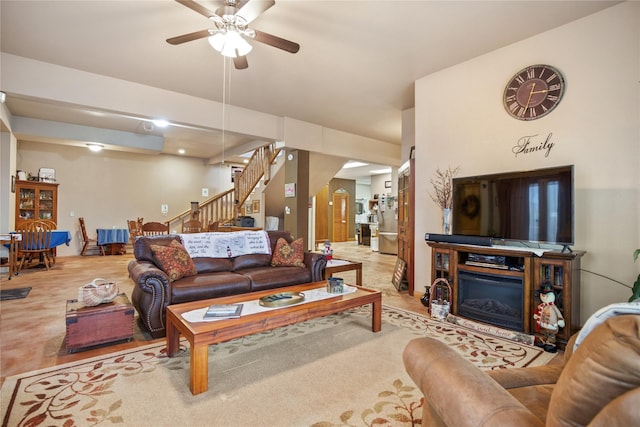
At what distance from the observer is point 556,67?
2996 millimetres

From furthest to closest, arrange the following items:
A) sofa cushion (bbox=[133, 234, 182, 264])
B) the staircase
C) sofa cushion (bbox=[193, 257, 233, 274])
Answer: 1. the staircase
2. sofa cushion (bbox=[193, 257, 233, 274])
3. sofa cushion (bbox=[133, 234, 182, 264])

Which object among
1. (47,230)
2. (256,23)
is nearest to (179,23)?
(256,23)

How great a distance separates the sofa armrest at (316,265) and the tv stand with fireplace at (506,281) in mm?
1297

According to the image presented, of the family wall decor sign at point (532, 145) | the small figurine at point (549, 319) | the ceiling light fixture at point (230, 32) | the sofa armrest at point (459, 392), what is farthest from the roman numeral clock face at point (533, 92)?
the sofa armrest at point (459, 392)

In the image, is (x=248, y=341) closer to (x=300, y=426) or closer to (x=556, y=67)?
(x=300, y=426)

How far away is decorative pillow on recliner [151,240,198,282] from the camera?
9.75ft

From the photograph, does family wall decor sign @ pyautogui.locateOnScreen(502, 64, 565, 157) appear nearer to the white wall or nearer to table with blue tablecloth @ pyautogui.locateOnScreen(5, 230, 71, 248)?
the white wall

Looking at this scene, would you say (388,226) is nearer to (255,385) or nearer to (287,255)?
(287,255)

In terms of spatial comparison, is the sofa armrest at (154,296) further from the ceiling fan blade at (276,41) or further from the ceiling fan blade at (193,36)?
the ceiling fan blade at (276,41)

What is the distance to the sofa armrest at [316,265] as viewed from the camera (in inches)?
148

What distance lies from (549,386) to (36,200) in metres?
8.90

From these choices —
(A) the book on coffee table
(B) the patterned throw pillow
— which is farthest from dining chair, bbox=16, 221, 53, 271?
(A) the book on coffee table

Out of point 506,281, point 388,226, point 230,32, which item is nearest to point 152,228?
point 230,32

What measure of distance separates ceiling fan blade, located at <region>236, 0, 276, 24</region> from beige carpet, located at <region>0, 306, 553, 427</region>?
2.68 meters
